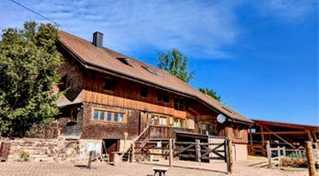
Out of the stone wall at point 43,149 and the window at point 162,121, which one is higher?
the window at point 162,121

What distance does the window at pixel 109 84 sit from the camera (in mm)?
20041

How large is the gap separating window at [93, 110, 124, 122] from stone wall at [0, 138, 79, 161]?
2.45 m

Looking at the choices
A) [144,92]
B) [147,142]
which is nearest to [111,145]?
[147,142]

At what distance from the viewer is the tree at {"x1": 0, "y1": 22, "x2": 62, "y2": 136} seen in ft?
52.3

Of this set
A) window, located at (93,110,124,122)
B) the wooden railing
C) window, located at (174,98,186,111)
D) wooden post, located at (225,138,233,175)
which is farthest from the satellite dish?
wooden post, located at (225,138,233,175)

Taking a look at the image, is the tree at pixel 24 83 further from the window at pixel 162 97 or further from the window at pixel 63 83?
the window at pixel 162 97

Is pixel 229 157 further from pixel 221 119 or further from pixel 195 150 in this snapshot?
pixel 221 119

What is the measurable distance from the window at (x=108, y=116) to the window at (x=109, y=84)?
1.80m

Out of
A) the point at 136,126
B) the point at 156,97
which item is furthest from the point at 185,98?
the point at 136,126

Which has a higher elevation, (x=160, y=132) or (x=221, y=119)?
(x=221, y=119)

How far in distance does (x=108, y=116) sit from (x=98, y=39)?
8.69 metres

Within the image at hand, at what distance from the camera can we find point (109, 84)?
66.7 feet

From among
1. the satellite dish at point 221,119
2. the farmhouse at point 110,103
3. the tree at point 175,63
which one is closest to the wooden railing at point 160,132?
the farmhouse at point 110,103

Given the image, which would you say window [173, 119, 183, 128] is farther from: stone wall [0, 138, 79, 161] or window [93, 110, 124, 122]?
stone wall [0, 138, 79, 161]
